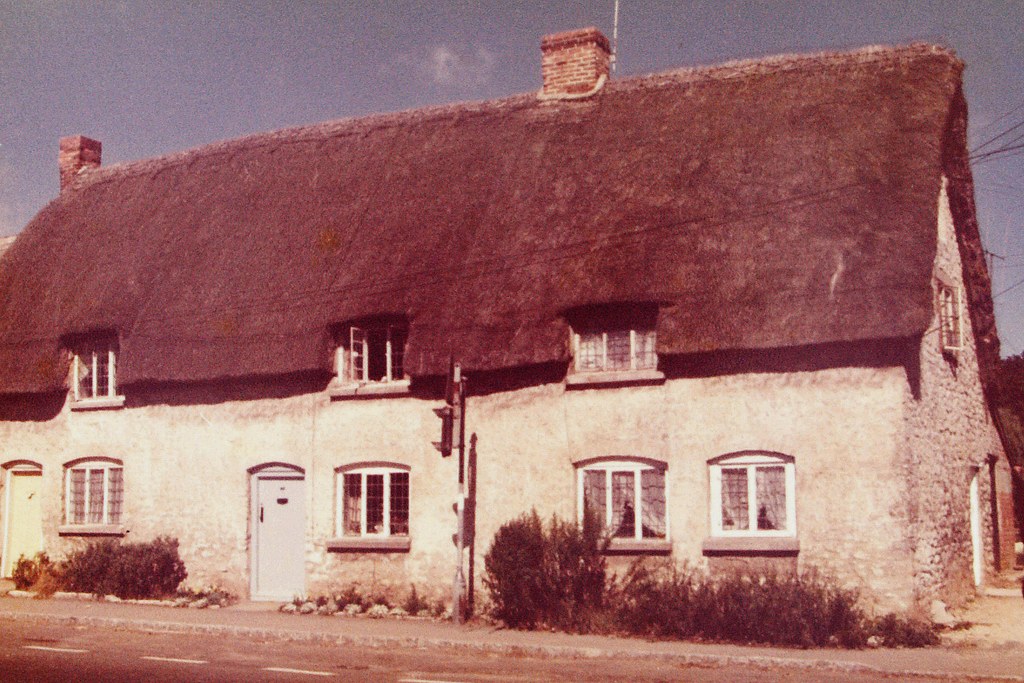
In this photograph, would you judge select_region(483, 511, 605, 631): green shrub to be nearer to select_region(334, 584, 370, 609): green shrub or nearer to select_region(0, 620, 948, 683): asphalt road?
select_region(0, 620, 948, 683): asphalt road

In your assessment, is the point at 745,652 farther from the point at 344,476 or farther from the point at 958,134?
the point at 958,134

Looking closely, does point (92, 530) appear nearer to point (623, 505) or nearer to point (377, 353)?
point (377, 353)

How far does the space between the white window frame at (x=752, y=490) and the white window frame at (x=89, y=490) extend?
10383 mm

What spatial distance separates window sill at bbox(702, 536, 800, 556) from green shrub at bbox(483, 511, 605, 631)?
1.54 meters

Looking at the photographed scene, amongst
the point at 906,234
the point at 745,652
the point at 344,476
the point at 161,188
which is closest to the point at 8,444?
the point at 161,188

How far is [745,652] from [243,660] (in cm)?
571

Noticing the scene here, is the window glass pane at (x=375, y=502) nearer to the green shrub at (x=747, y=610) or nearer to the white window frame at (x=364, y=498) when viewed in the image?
the white window frame at (x=364, y=498)

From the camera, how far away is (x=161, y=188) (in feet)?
74.5

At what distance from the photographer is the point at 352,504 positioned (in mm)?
17703

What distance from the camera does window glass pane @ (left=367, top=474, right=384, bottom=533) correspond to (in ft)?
57.2

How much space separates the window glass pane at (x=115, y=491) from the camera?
64.7 ft

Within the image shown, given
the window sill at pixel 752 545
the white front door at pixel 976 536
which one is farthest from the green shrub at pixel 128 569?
the white front door at pixel 976 536

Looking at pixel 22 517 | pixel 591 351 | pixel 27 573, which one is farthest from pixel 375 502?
pixel 22 517

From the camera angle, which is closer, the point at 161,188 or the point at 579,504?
the point at 579,504
